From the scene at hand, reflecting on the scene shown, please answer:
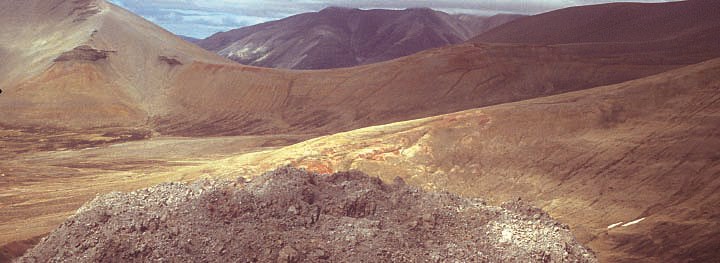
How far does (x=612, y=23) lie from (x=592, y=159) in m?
A: 44.2

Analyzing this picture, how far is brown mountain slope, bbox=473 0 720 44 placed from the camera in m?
41.4

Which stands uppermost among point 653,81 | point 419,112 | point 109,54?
point 109,54

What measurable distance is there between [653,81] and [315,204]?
10185 mm

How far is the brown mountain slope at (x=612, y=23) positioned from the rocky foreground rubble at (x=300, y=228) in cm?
3795

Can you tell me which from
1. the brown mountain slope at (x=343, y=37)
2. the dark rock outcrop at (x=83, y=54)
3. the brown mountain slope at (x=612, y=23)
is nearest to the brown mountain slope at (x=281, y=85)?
the dark rock outcrop at (x=83, y=54)

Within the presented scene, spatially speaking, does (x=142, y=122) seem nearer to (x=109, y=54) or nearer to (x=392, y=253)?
(x=109, y=54)

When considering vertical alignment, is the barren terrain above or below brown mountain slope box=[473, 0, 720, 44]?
below

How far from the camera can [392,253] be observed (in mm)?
6707

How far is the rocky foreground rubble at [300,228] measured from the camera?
663 centimetres

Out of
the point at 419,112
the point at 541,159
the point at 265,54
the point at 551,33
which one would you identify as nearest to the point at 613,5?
the point at 551,33

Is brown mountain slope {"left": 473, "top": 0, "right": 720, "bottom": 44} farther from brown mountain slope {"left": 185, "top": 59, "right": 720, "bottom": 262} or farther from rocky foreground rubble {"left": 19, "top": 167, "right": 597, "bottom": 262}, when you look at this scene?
rocky foreground rubble {"left": 19, "top": 167, "right": 597, "bottom": 262}

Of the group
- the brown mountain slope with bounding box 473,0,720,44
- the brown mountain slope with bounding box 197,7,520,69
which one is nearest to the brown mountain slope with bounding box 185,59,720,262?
the brown mountain slope with bounding box 473,0,720,44

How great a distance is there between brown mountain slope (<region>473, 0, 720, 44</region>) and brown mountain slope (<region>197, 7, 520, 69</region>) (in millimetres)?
39116

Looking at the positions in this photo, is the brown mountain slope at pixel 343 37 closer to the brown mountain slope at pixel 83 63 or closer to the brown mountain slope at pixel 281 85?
the brown mountain slope at pixel 83 63
